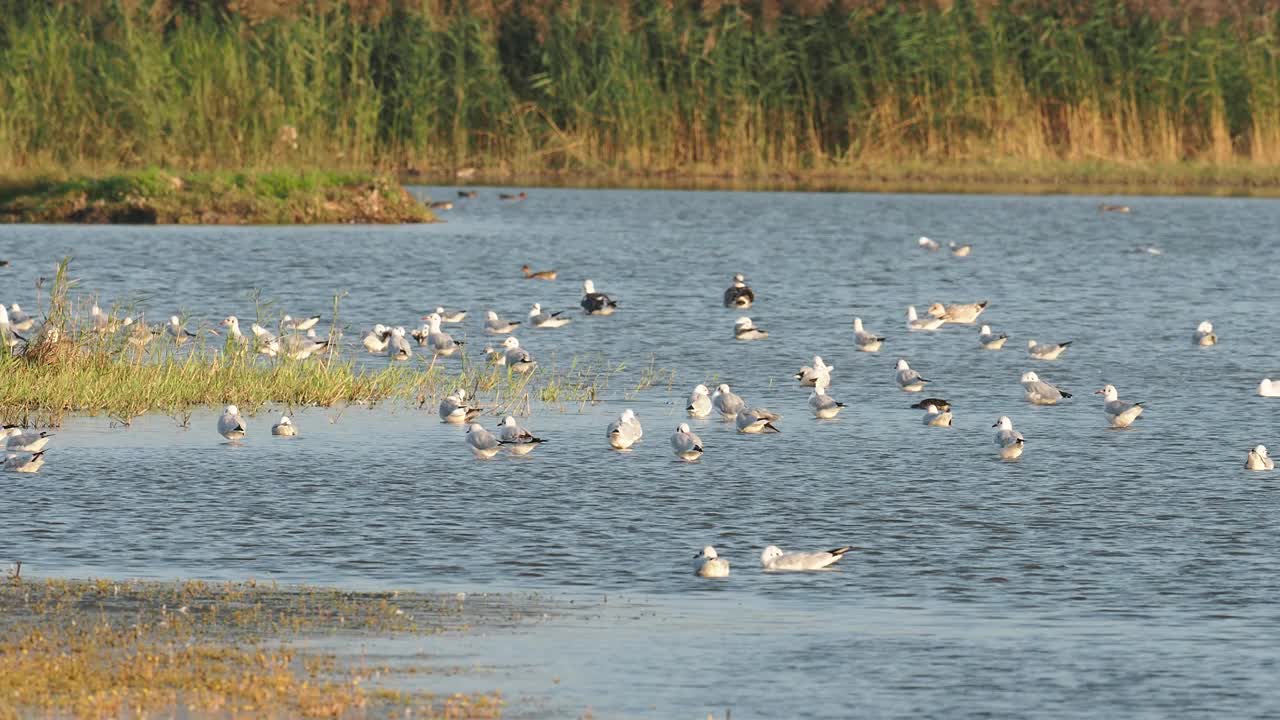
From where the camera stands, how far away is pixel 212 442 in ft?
57.5

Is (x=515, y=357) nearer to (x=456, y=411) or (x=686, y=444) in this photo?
(x=456, y=411)

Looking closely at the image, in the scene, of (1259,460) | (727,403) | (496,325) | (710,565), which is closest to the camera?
(710,565)

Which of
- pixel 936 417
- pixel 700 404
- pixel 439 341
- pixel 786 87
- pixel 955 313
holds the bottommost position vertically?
pixel 936 417

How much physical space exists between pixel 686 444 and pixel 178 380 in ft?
16.2

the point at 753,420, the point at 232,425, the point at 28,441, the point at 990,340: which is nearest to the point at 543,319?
Result: the point at 990,340

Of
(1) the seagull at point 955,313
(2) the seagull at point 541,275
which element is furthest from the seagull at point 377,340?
(2) the seagull at point 541,275

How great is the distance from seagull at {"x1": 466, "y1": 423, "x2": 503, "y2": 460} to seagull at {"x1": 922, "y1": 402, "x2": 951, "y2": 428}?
13.0 feet

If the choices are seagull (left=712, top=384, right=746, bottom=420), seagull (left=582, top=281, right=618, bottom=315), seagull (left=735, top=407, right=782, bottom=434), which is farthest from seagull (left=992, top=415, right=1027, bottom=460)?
seagull (left=582, top=281, right=618, bottom=315)

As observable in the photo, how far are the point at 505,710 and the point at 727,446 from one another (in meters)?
8.81

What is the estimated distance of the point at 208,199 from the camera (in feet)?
127

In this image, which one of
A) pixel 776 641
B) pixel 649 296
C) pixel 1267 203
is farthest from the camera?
pixel 1267 203

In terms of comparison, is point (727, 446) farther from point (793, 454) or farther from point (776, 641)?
point (776, 641)

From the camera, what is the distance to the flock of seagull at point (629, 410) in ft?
52.6

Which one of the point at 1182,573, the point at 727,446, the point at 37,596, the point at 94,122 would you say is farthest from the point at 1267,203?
the point at 37,596
